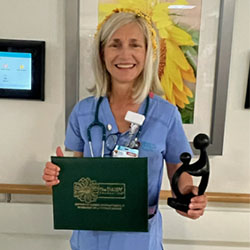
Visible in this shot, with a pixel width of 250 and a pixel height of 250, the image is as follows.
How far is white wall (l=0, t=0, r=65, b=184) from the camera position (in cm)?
119

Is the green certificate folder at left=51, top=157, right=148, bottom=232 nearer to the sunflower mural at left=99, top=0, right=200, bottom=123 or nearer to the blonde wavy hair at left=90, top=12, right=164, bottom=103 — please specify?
the blonde wavy hair at left=90, top=12, right=164, bottom=103

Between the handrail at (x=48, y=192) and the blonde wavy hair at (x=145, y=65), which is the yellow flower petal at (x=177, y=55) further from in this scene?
the handrail at (x=48, y=192)

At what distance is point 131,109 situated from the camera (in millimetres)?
967

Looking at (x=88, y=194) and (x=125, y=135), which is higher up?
(x=125, y=135)

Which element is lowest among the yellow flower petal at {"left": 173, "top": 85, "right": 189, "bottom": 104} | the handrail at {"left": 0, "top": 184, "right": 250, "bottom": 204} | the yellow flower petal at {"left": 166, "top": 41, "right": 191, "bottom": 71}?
the handrail at {"left": 0, "top": 184, "right": 250, "bottom": 204}

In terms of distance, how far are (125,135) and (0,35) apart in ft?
2.45

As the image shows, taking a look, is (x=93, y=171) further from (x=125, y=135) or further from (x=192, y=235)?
(x=192, y=235)

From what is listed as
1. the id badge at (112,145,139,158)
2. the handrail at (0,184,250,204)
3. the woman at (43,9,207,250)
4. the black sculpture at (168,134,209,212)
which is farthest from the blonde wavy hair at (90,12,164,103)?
the handrail at (0,184,250,204)

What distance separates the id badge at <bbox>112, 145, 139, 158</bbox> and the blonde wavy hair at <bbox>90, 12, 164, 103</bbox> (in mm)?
174

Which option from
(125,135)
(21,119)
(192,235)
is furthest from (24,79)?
(192,235)

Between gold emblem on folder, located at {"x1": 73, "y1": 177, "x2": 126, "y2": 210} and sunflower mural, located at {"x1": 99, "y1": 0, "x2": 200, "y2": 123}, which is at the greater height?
sunflower mural, located at {"x1": 99, "y1": 0, "x2": 200, "y2": 123}

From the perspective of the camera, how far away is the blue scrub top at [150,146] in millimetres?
916

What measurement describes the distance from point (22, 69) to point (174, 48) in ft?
2.17

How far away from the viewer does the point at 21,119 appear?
128 centimetres
